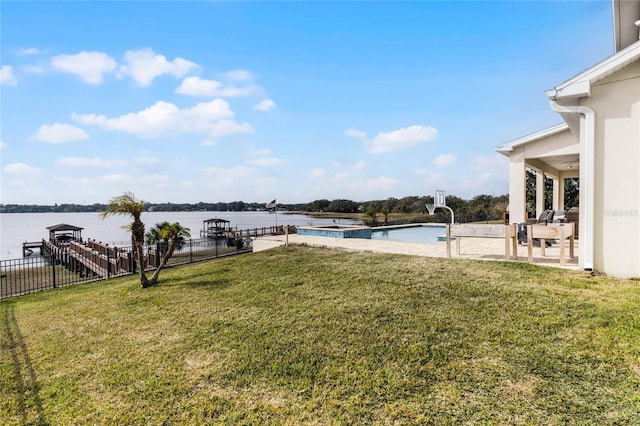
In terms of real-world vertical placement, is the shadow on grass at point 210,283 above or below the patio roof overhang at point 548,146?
below

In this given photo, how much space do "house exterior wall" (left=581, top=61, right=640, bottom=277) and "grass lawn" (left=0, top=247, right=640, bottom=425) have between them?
0.58 metres

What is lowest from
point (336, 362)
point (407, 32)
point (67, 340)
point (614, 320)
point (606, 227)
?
point (67, 340)

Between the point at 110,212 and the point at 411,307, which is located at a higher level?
the point at 110,212

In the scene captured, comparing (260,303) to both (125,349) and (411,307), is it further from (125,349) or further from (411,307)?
(411,307)

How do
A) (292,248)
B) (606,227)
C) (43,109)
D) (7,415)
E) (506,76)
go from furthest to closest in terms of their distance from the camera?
(43,109), (506,76), (292,248), (606,227), (7,415)

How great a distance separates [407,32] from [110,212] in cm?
1172

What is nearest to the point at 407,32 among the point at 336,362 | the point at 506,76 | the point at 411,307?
the point at 506,76

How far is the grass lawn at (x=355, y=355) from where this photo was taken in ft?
8.76

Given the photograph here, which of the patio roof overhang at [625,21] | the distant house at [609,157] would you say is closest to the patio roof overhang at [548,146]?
the patio roof overhang at [625,21]

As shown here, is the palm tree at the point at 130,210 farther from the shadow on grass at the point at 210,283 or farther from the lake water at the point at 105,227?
the shadow on grass at the point at 210,283

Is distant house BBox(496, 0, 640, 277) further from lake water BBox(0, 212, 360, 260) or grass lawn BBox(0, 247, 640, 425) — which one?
lake water BBox(0, 212, 360, 260)

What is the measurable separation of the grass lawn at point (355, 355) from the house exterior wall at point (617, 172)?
583 millimetres

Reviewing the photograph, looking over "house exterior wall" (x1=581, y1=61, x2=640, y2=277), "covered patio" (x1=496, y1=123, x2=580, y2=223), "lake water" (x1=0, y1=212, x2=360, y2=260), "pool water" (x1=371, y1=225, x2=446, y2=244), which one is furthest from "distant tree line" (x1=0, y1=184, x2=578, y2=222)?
"house exterior wall" (x1=581, y1=61, x2=640, y2=277)

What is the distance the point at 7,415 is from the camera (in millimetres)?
3025
